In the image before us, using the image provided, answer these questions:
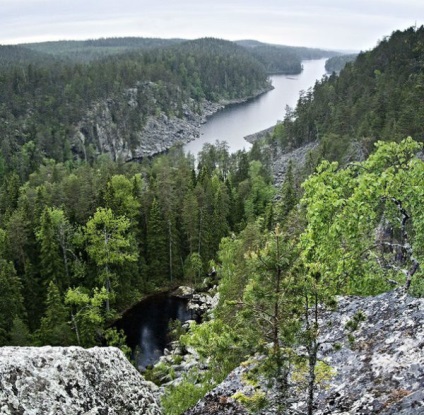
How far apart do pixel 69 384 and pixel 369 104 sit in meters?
97.8

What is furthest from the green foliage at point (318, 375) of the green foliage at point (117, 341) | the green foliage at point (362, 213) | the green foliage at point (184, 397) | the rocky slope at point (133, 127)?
the rocky slope at point (133, 127)

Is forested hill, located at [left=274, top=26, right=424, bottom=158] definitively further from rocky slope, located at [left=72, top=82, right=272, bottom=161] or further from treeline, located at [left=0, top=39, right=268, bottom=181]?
treeline, located at [left=0, top=39, right=268, bottom=181]

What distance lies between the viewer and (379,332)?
11.1 meters

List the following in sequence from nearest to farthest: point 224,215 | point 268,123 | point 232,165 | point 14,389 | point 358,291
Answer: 1. point 14,389
2. point 358,291
3. point 224,215
4. point 232,165
5. point 268,123

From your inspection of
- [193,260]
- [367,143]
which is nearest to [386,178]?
[193,260]

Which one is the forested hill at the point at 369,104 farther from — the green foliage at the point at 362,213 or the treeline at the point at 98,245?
the green foliage at the point at 362,213

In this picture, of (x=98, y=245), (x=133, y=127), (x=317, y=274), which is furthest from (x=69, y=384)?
(x=133, y=127)

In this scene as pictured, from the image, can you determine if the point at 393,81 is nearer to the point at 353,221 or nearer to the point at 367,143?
the point at 367,143

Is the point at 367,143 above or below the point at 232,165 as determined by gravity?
above

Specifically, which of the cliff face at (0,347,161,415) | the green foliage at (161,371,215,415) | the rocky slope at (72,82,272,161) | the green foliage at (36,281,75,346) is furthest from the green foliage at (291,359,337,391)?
the rocky slope at (72,82,272,161)

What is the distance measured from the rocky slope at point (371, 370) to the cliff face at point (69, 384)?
1.96m

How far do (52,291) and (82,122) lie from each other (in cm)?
11307

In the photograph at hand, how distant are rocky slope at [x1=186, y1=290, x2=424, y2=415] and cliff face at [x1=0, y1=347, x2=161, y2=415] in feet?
6.43

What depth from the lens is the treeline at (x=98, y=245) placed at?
4119 cm
